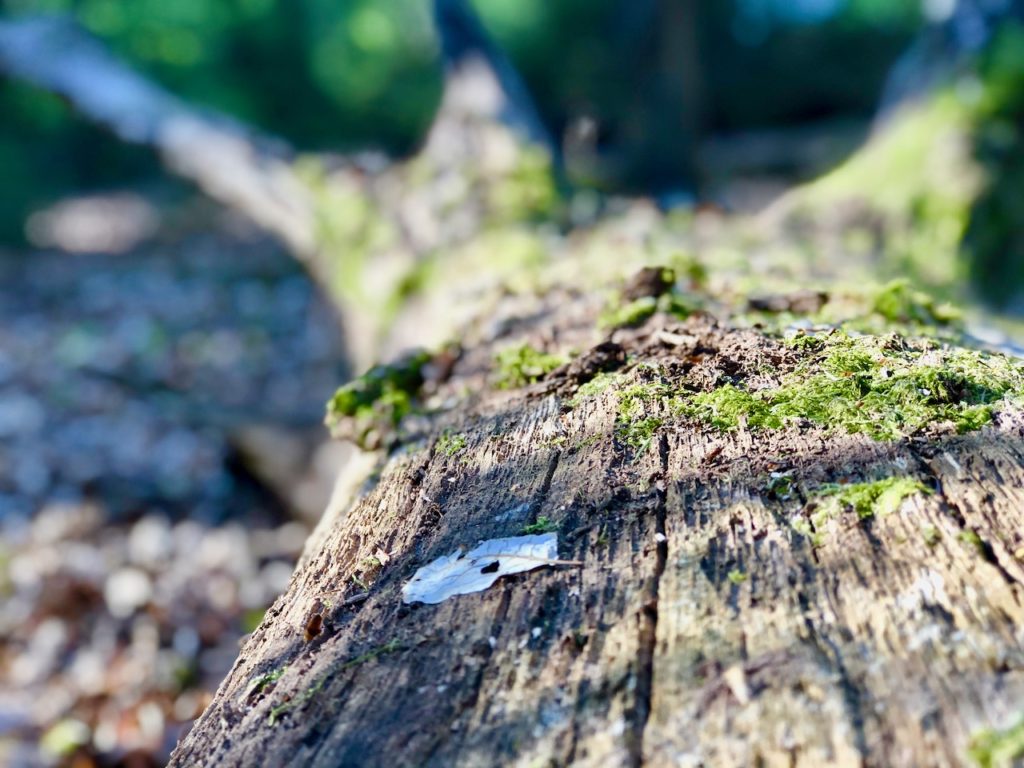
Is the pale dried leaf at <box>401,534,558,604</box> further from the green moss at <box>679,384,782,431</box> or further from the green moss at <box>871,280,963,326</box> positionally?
the green moss at <box>871,280,963,326</box>

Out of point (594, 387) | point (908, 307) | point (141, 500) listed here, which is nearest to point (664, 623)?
point (594, 387)

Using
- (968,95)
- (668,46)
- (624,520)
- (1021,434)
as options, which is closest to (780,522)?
(624,520)

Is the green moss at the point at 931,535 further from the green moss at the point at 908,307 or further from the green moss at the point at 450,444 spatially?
the green moss at the point at 908,307

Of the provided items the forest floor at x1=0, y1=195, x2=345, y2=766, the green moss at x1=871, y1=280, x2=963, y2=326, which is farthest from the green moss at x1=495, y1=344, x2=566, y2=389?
the forest floor at x1=0, y1=195, x2=345, y2=766

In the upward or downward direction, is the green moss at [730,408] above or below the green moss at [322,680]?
above

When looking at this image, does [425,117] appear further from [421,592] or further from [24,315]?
[421,592]

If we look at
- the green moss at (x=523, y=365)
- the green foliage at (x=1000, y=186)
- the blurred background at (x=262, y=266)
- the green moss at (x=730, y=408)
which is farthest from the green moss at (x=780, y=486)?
the green foliage at (x=1000, y=186)
